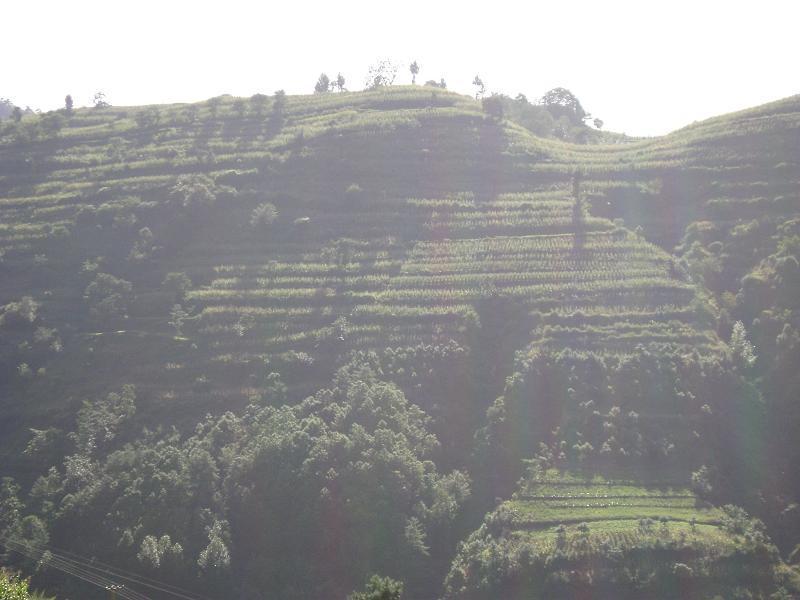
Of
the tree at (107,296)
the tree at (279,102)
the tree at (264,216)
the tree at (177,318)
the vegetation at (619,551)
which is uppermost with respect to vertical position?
the tree at (279,102)

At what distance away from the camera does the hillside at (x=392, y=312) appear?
40.4m

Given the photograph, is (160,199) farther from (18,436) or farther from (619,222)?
(619,222)

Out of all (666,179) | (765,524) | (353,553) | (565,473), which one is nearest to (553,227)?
Result: (666,179)

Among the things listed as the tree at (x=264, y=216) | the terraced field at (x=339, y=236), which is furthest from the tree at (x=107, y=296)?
the tree at (x=264, y=216)

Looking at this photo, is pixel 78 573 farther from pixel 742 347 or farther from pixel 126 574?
pixel 742 347

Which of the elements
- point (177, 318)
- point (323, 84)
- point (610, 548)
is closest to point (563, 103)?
point (323, 84)

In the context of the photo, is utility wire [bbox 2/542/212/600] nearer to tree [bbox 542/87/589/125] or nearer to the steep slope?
the steep slope

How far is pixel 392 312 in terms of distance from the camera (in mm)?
51938

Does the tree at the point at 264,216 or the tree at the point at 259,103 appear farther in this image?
the tree at the point at 259,103

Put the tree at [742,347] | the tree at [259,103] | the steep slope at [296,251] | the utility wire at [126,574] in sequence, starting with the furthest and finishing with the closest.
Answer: the tree at [259,103], the steep slope at [296,251], the tree at [742,347], the utility wire at [126,574]

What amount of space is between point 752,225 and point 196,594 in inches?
1755

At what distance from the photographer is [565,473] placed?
39.8 meters

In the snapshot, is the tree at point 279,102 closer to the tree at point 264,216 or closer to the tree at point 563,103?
the tree at point 264,216

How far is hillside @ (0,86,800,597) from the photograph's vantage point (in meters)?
40.4
